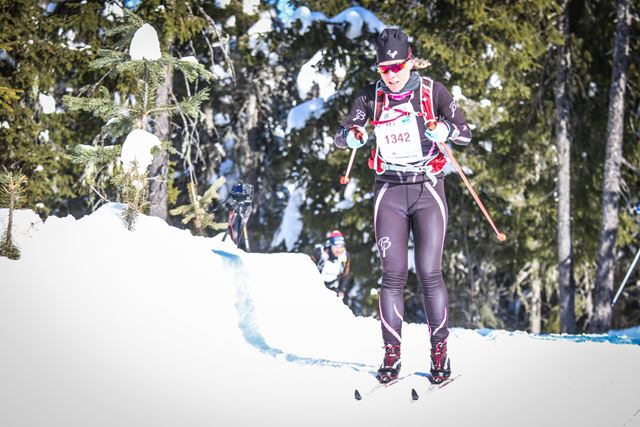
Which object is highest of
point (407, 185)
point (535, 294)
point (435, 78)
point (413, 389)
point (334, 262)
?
point (435, 78)

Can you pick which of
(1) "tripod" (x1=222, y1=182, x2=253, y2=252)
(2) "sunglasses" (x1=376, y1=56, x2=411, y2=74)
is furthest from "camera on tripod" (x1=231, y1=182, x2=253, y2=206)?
(2) "sunglasses" (x1=376, y1=56, x2=411, y2=74)

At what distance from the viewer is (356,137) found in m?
5.18

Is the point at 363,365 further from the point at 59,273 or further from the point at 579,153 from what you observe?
the point at 579,153

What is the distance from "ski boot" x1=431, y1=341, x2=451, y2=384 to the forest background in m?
7.06

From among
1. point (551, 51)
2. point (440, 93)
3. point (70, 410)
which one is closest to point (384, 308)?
point (440, 93)

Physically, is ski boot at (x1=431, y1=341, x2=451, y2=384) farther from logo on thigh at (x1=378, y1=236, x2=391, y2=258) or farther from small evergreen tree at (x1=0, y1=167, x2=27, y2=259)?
small evergreen tree at (x1=0, y1=167, x2=27, y2=259)

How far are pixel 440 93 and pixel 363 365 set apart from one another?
2.18 m

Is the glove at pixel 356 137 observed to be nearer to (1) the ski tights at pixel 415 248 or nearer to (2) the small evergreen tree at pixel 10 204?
(1) the ski tights at pixel 415 248

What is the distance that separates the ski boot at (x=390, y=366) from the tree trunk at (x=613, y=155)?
32.1ft

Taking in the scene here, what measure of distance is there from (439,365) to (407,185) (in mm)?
1262

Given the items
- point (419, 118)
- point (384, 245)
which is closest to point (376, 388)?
point (384, 245)

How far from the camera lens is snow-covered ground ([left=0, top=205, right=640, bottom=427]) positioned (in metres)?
4.15

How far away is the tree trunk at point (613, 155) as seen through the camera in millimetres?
13414

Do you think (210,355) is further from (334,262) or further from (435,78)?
(435,78)
